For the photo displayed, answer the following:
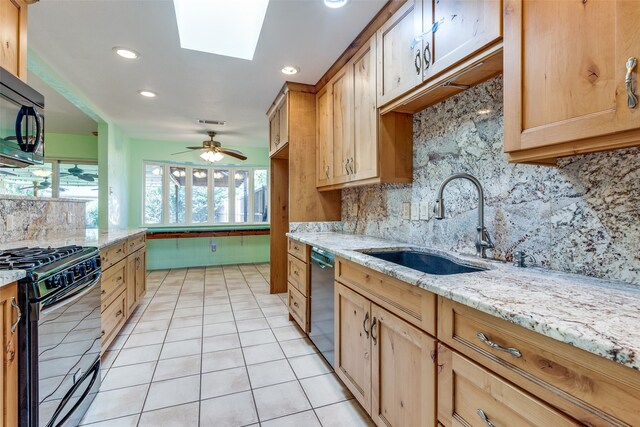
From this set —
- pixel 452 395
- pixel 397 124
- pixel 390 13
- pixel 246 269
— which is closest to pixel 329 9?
pixel 390 13

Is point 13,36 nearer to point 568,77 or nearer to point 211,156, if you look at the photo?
point 568,77

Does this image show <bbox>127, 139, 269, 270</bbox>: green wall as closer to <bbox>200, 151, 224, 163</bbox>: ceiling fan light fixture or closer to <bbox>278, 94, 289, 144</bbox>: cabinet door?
<bbox>200, 151, 224, 163</bbox>: ceiling fan light fixture

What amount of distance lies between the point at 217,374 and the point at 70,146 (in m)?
5.17

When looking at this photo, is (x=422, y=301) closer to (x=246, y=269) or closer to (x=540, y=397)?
(x=540, y=397)

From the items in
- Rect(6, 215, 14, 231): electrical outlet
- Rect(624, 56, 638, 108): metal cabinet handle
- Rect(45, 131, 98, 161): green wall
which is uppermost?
Rect(45, 131, 98, 161): green wall

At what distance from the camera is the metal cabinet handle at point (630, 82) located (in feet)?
2.55

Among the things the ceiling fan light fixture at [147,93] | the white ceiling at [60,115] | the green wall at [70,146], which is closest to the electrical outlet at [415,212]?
the ceiling fan light fixture at [147,93]

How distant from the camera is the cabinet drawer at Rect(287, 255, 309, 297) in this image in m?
2.53

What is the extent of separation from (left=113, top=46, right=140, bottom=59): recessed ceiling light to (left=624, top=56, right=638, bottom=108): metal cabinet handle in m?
3.00

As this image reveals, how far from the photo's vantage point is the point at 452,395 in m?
Answer: 1.00

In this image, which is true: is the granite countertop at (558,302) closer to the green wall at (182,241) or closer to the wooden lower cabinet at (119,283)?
the wooden lower cabinet at (119,283)

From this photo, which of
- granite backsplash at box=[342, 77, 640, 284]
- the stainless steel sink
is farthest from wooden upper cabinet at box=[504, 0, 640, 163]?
the stainless steel sink

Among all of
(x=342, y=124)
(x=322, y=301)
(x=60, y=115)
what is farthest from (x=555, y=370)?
(x=60, y=115)

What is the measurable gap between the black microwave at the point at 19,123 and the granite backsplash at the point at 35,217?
620 millimetres
